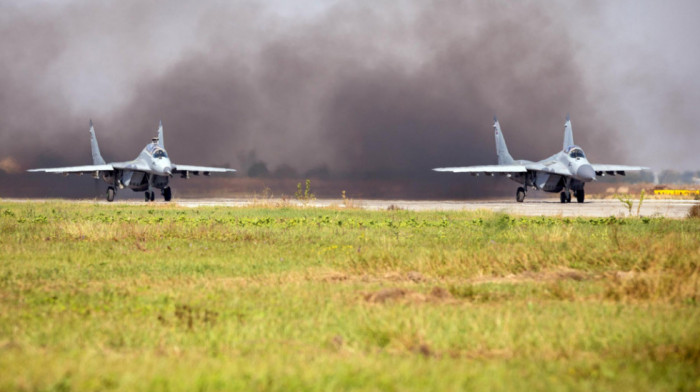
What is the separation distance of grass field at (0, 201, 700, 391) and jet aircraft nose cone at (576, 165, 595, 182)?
31.5 metres

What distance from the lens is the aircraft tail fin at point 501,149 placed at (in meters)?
64.2

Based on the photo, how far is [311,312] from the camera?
8641 millimetres

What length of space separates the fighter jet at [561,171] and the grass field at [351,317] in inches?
1301

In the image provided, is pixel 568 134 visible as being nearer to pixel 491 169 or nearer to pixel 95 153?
pixel 491 169

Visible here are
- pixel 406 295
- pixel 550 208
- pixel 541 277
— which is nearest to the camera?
pixel 406 295

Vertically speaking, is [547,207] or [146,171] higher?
[146,171]

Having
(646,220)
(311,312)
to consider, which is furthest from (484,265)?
(646,220)

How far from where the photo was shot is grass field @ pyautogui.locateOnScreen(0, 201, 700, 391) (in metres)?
5.54

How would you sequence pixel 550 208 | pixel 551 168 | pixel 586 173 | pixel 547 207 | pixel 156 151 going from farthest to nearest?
pixel 156 151, pixel 551 168, pixel 586 173, pixel 547 207, pixel 550 208

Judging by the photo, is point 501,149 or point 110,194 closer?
point 110,194

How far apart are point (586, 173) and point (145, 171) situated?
31943 millimetres

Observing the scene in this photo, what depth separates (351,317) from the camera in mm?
8273

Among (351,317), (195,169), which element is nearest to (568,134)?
(195,169)

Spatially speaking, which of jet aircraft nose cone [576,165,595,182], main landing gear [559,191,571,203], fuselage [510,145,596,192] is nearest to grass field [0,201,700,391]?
jet aircraft nose cone [576,165,595,182]
